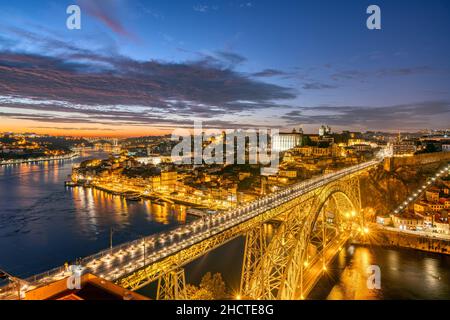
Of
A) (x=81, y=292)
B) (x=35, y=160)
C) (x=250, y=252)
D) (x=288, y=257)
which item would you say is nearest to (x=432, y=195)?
(x=288, y=257)

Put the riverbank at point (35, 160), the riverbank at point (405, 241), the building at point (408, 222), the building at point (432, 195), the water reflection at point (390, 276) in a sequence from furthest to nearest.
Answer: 1. the riverbank at point (35, 160)
2. the building at point (432, 195)
3. the building at point (408, 222)
4. the riverbank at point (405, 241)
5. the water reflection at point (390, 276)

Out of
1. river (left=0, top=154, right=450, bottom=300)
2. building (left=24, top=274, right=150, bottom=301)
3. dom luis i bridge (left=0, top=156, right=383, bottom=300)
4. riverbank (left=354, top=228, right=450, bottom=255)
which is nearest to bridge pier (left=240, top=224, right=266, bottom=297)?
dom luis i bridge (left=0, top=156, right=383, bottom=300)

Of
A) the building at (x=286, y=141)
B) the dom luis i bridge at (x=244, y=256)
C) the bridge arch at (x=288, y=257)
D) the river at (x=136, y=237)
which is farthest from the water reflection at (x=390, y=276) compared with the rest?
the building at (x=286, y=141)

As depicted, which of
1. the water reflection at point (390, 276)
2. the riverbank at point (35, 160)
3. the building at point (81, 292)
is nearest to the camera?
the building at point (81, 292)

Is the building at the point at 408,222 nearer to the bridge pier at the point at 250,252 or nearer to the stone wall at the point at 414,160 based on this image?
the stone wall at the point at 414,160
